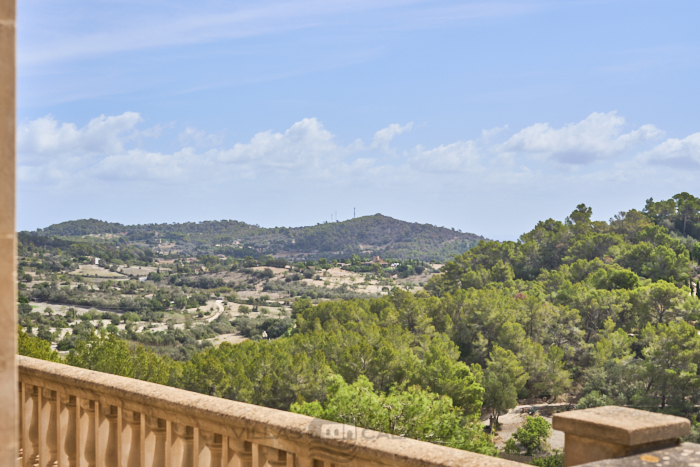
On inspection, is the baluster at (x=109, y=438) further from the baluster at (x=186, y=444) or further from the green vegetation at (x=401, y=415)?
the green vegetation at (x=401, y=415)

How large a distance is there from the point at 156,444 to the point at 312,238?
13256 cm

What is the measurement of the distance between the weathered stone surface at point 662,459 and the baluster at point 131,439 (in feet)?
5.50

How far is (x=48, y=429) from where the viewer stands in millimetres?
2498

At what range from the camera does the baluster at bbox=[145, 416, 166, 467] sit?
2068 millimetres

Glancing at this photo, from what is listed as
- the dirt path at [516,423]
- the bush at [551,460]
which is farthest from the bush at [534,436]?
the dirt path at [516,423]

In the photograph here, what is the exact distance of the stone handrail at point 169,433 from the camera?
1.58 metres

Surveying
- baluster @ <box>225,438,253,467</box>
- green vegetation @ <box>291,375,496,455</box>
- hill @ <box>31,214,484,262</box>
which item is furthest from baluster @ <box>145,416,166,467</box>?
hill @ <box>31,214,484,262</box>

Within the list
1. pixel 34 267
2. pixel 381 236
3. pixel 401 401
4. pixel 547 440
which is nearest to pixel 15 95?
pixel 401 401

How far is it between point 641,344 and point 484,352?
936cm

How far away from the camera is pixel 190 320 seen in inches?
2309

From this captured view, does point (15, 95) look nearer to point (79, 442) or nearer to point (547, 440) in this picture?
point (79, 442)

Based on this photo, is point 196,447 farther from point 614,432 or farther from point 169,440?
point 614,432

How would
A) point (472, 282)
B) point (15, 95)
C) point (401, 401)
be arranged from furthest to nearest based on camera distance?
point (472, 282) < point (401, 401) < point (15, 95)

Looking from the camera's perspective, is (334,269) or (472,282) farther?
(334,269)
